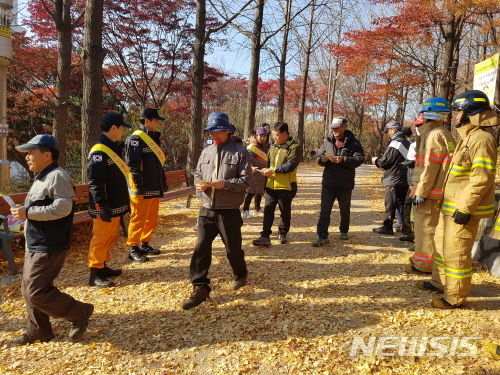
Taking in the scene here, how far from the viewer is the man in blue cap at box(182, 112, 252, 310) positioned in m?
3.71

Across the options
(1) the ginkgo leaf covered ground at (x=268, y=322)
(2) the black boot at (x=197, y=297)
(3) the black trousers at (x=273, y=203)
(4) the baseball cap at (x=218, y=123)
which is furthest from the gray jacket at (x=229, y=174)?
(3) the black trousers at (x=273, y=203)

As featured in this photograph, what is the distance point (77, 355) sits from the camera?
294 cm

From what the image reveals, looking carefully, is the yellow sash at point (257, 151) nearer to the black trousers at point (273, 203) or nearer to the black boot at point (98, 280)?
the black trousers at point (273, 203)

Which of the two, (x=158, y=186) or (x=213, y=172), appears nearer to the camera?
(x=213, y=172)

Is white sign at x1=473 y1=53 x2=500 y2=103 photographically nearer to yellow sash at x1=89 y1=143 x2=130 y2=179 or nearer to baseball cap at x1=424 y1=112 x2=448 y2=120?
baseball cap at x1=424 y1=112 x2=448 y2=120

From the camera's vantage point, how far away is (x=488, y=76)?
6977 millimetres

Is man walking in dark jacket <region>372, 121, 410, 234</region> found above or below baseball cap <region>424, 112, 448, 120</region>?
below

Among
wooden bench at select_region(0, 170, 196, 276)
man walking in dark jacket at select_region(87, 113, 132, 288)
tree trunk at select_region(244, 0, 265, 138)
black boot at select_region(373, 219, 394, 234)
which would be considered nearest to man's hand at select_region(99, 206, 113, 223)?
man walking in dark jacket at select_region(87, 113, 132, 288)

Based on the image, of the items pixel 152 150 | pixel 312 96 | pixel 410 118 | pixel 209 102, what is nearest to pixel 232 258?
pixel 152 150

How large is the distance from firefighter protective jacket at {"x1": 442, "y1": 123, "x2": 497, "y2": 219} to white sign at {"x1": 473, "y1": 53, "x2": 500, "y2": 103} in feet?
13.8

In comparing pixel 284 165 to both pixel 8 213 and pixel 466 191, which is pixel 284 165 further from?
pixel 8 213

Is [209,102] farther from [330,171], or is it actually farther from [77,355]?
[77,355]

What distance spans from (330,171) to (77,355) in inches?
162

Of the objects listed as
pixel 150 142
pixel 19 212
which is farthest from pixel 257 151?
pixel 19 212
